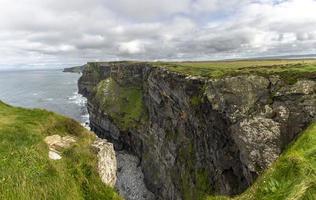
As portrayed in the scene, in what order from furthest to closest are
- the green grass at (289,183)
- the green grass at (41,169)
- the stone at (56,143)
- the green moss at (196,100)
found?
the green moss at (196,100), the stone at (56,143), the green grass at (41,169), the green grass at (289,183)

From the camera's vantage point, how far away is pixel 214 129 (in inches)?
2287

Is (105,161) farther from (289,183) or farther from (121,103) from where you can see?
(121,103)

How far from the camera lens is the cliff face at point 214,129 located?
46312 millimetres

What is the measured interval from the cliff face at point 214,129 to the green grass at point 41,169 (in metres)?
27.5

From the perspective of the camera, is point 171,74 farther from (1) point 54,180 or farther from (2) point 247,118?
(1) point 54,180

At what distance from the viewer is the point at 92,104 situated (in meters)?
151

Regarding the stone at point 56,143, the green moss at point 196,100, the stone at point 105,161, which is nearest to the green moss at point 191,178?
the green moss at point 196,100

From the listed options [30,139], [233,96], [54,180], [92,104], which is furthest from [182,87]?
[92,104]

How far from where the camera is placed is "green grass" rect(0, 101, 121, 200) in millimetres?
17344

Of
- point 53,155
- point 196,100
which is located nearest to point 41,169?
point 53,155

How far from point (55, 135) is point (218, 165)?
35.0m

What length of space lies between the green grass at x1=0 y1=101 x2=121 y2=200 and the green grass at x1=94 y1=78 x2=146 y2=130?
9054 cm

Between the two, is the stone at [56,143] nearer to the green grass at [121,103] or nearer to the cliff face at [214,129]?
the cliff face at [214,129]

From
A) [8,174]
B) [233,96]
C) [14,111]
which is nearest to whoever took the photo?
[8,174]
